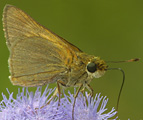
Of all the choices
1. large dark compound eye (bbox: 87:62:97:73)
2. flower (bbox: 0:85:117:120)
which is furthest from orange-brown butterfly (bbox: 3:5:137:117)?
flower (bbox: 0:85:117:120)

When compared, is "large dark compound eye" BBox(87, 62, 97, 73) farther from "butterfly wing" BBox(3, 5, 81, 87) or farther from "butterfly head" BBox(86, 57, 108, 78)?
"butterfly wing" BBox(3, 5, 81, 87)

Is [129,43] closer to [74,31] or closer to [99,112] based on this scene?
[74,31]

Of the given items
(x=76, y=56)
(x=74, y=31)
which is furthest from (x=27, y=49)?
(x=74, y=31)

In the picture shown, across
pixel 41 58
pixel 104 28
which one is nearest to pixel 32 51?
pixel 41 58

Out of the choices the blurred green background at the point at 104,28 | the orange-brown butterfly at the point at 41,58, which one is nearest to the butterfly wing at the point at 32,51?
the orange-brown butterfly at the point at 41,58

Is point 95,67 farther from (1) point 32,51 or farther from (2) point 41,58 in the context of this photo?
(1) point 32,51

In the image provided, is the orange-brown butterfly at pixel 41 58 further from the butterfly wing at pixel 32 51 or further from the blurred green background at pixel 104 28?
the blurred green background at pixel 104 28
